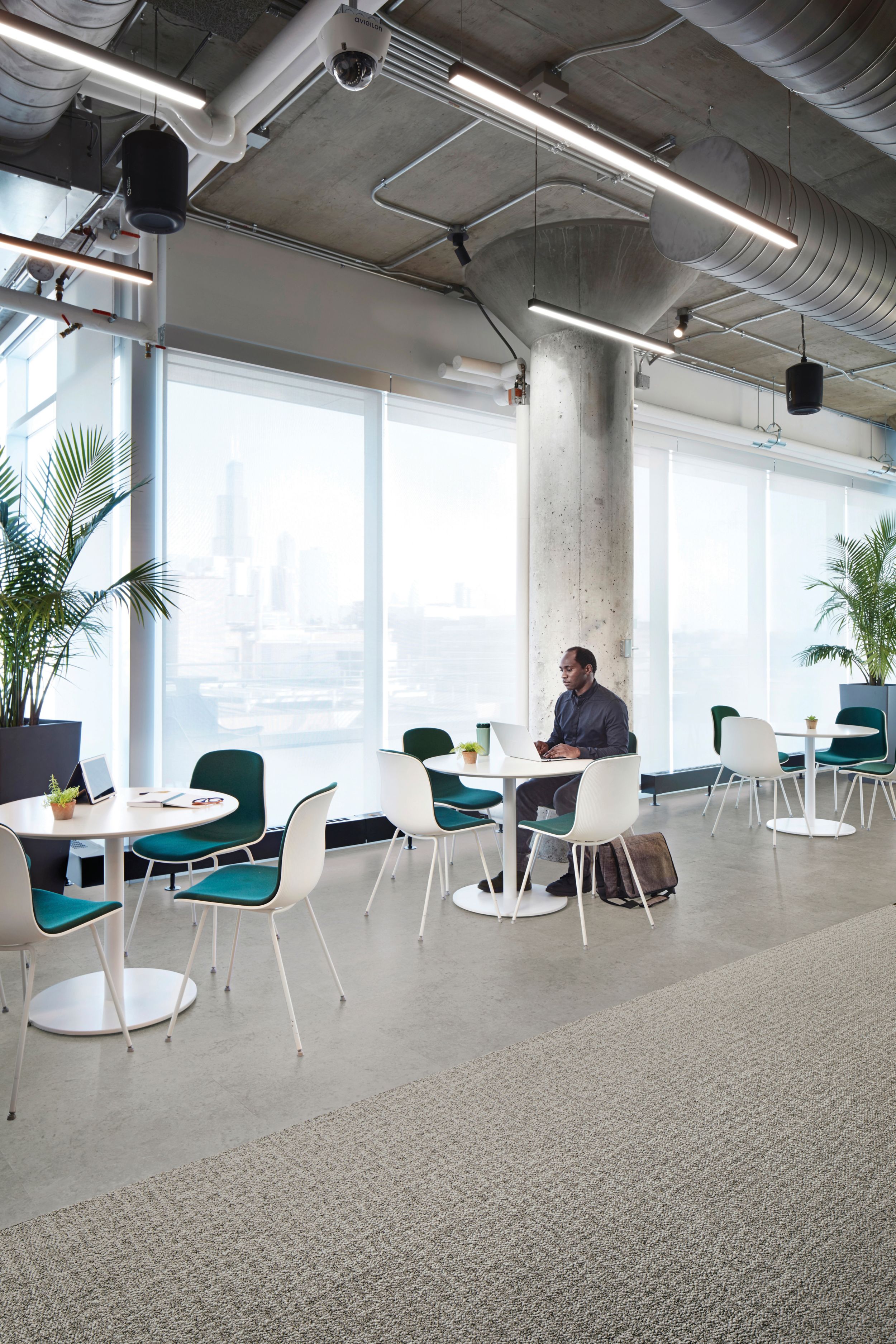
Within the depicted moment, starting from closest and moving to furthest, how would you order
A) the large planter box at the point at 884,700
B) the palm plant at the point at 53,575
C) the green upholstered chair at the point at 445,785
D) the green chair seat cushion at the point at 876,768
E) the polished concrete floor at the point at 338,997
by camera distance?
the polished concrete floor at the point at 338,997 < the palm plant at the point at 53,575 < the green upholstered chair at the point at 445,785 < the green chair seat cushion at the point at 876,768 < the large planter box at the point at 884,700

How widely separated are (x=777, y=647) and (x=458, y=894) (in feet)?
21.8

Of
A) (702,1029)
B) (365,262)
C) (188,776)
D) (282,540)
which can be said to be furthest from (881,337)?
(188,776)

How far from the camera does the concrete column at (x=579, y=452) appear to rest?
6.36 metres

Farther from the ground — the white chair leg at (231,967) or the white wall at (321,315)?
the white wall at (321,315)

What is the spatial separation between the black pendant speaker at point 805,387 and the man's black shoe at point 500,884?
4.27 meters

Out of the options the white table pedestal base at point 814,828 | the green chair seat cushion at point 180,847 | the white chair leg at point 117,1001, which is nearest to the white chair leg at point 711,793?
the white table pedestal base at point 814,828

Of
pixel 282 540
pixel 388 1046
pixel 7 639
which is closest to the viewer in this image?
pixel 388 1046

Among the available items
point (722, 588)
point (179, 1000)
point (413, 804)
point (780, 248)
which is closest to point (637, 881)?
point (413, 804)

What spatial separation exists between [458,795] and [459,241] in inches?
155

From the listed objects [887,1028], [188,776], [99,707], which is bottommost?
[887,1028]

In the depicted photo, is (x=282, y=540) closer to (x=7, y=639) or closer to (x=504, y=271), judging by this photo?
(x=7, y=639)

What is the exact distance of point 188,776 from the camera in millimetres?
5867

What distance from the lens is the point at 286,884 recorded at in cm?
322

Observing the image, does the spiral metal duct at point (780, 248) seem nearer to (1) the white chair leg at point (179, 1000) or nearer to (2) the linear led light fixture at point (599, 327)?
(2) the linear led light fixture at point (599, 327)
